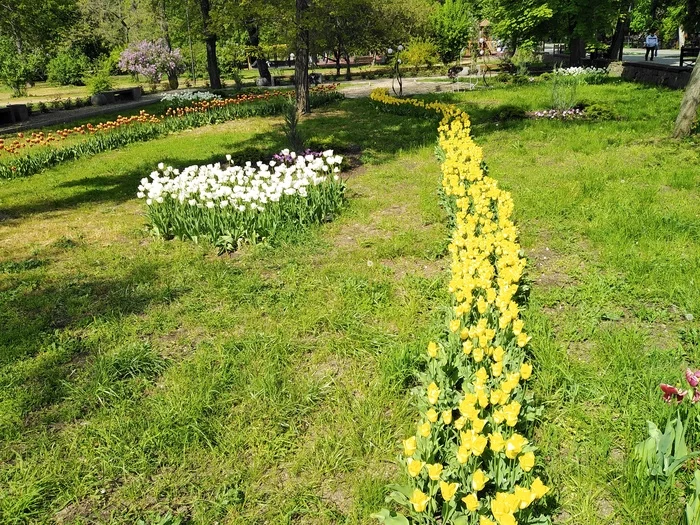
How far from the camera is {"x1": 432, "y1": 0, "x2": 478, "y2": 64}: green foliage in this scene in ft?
133

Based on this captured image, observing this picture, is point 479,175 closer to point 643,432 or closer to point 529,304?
point 529,304

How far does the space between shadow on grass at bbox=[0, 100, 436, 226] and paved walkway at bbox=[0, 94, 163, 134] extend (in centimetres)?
704

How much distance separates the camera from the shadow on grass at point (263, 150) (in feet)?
28.8

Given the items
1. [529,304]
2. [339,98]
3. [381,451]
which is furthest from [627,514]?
[339,98]

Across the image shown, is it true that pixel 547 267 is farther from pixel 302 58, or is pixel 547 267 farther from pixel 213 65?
pixel 213 65

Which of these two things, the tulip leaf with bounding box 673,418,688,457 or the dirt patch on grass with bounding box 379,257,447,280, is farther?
the dirt patch on grass with bounding box 379,257,447,280

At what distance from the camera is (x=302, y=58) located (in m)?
15.3

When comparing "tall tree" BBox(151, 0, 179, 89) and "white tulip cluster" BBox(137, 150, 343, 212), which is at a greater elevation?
"tall tree" BBox(151, 0, 179, 89)

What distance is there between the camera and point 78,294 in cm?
509

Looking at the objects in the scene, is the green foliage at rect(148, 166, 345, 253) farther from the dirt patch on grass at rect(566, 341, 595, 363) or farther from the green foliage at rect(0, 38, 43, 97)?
the green foliage at rect(0, 38, 43, 97)

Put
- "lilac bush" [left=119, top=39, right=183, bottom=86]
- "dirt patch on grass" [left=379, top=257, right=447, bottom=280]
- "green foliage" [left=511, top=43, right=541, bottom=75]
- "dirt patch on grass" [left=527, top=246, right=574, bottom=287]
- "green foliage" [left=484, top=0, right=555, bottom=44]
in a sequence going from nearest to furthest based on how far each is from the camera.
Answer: "dirt patch on grass" [left=527, top=246, right=574, bottom=287] < "dirt patch on grass" [left=379, top=257, right=447, bottom=280] < "green foliage" [left=511, top=43, right=541, bottom=75] < "green foliage" [left=484, top=0, right=555, bottom=44] < "lilac bush" [left=119, top=39, right=183, bottom=86]

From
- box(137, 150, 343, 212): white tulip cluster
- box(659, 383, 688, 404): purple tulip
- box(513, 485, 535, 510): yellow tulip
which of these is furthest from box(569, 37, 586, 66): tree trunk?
box(513, 485, 535, 510): yellow tulip

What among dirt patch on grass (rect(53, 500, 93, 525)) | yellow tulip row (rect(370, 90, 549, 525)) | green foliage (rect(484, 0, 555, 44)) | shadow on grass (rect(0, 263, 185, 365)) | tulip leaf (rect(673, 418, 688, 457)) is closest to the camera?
yellow tulip row (rect(370, 90, 549, 525))

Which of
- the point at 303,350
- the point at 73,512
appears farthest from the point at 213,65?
the point at 73,512
